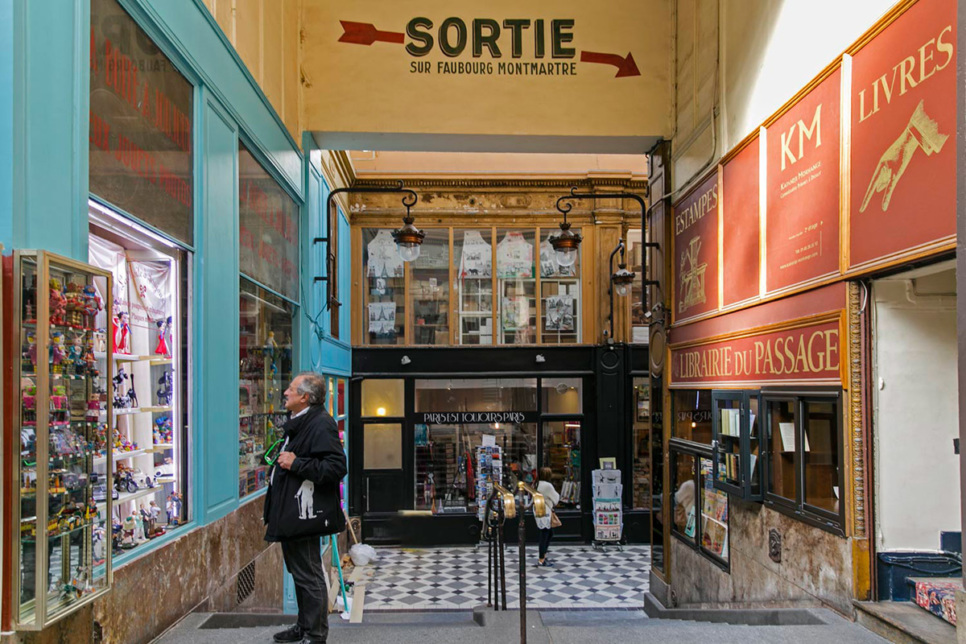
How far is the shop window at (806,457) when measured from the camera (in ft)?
15.6

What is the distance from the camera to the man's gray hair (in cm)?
428

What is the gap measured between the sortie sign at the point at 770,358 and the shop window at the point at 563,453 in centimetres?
621

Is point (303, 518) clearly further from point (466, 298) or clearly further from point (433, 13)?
point (466, 298)

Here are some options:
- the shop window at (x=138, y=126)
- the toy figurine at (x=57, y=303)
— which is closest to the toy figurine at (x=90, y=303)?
the toy figurine at (x=57, y=303)

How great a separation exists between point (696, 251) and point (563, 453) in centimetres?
718

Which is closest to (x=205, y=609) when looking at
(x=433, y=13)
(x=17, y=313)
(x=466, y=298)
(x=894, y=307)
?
(x=17, y=313)

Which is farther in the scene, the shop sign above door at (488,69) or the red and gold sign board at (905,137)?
the shop sign above door at (488,69)

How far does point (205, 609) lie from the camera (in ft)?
15.8

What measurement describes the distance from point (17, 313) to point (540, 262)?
12000mm

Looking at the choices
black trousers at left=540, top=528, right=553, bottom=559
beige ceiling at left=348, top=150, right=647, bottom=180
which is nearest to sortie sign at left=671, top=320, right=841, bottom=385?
black trousers at left=540, top=528, right=553, bottom=559

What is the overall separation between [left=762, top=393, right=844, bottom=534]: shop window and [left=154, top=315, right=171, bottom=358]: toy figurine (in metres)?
3.95

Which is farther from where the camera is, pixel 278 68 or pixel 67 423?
pixel 278 68

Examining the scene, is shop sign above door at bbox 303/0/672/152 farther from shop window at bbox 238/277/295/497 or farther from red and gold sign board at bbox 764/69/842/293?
red and gold sign board at bbox 764/69/842/293

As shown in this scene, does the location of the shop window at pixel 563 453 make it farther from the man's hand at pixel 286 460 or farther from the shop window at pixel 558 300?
the man's hand at pixel 286 460
